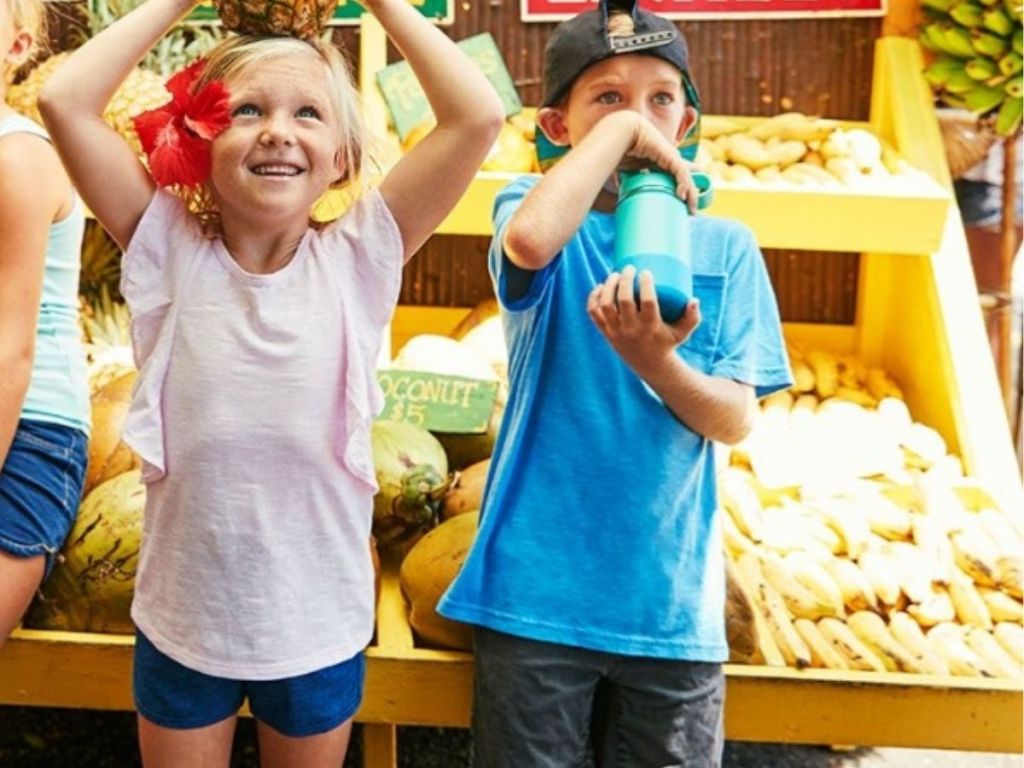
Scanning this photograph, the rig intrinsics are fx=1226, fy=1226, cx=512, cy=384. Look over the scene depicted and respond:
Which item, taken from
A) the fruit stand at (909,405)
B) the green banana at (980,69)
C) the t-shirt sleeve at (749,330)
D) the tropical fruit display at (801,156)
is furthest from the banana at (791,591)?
the green banana at (980,69)

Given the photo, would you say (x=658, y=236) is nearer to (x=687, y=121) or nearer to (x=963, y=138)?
(x=687, y=121)

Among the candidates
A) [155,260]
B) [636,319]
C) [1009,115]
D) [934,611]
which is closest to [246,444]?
[155,260]

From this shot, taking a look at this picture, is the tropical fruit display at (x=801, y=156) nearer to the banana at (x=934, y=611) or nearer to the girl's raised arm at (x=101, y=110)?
the banana at (x=934, y=611)

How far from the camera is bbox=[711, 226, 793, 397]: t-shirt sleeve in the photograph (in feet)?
5.46

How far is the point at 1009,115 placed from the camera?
10.3 feet

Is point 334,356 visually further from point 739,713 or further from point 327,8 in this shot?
point 739,713

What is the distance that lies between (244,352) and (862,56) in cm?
220

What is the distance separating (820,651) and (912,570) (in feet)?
1.29

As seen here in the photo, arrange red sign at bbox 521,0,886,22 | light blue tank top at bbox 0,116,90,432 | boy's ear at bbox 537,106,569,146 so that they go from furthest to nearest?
red sign at bbox 521,0,886,22
light blue tank top at bbox 0,116,90,432
boy's ear at bbox 537,106,569,146

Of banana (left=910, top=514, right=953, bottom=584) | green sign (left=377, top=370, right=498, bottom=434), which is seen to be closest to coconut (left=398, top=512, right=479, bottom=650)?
green sign (left=377, top=370, right=498, bottom=434)

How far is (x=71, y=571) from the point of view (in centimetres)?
201

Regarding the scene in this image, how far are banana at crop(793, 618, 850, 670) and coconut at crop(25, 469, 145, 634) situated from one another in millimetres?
1139

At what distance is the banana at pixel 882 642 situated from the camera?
208cm

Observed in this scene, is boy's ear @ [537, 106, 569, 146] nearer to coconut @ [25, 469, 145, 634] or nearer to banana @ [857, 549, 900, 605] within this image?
coconut @ [25, 469, 145, 634]
